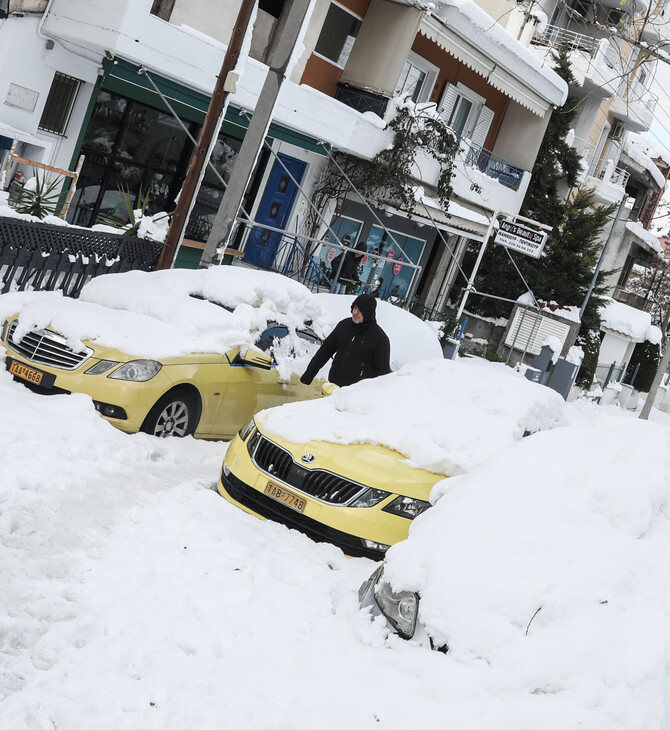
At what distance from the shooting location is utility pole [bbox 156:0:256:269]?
482 inches

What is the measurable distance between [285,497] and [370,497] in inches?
24.1

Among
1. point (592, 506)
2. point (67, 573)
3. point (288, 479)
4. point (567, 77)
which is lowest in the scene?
point (67, 573)

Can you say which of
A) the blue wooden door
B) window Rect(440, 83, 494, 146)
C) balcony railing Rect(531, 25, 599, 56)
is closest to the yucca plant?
the blue wooden door

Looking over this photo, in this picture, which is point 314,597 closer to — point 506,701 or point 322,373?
point 506,701

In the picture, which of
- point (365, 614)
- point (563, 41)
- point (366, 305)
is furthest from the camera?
point (563, 41)

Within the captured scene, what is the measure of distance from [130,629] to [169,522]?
1.64 m

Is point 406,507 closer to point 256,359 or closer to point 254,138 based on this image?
point 256,359

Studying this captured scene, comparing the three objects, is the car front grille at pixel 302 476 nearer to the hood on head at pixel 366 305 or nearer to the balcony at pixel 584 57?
the hood on head at pixel 366 305

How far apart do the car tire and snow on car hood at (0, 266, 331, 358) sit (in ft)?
1.29

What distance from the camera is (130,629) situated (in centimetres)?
434

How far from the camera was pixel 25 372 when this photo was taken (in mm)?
7820

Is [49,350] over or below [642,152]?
below

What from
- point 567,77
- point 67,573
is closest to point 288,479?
point 67,573

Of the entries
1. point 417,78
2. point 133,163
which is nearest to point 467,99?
point 417,78
